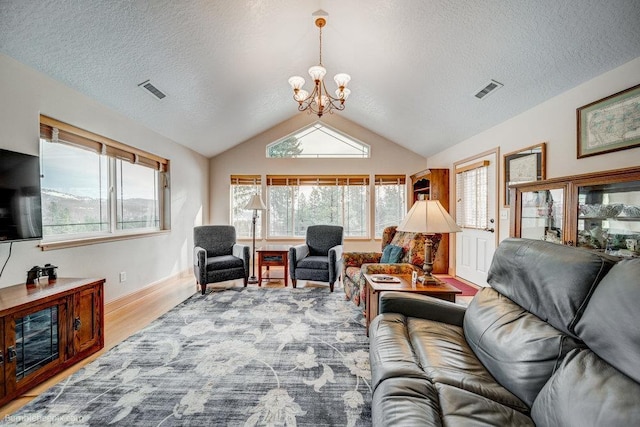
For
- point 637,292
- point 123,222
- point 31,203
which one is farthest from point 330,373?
point 123,222

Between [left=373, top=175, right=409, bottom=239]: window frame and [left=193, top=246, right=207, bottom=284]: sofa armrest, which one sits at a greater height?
[left=373, top=175, right=409, bottom=239]: window frame

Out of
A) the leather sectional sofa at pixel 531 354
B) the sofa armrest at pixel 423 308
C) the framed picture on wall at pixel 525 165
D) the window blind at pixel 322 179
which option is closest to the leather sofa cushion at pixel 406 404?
the leather sectional sofa at pixel 531 354

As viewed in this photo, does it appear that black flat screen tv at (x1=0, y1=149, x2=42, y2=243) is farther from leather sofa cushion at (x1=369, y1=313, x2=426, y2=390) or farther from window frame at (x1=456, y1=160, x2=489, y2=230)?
window frame at (x1=456, y1=160, x2=489, y2=230)

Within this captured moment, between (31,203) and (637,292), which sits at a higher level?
(31,203)

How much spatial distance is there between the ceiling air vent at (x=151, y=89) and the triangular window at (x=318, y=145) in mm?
2672

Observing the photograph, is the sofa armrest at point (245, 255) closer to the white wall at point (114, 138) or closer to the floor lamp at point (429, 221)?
the white wall at point (114, 138)

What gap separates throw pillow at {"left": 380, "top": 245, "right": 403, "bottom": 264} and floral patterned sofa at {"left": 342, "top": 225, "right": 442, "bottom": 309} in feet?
0.15

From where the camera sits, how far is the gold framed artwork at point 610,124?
2088 millimetres

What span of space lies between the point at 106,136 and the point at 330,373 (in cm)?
342

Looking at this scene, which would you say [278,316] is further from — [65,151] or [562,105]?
[562,105]

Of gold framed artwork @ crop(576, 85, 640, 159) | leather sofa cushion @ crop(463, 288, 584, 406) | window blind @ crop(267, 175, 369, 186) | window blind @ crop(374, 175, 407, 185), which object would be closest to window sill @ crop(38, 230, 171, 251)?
window blind @ crop(267, 175, 369, 186)

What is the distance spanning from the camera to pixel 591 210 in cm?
203

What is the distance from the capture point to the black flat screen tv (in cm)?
192

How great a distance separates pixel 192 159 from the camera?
5.05 meters
